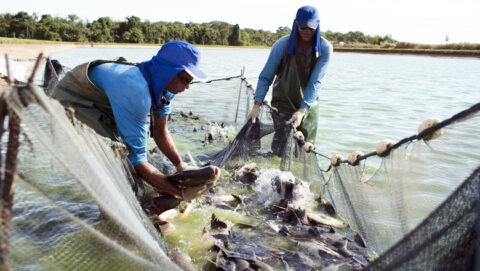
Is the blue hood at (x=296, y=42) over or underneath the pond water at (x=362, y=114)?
over

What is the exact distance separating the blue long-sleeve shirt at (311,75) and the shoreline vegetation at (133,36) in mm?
47961

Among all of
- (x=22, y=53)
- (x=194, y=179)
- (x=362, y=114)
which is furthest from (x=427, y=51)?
(x=194, y=179)

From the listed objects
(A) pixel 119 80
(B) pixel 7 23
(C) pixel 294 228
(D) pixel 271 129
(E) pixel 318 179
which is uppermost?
(B) pixel 7 23

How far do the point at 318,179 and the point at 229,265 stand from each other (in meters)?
1.76

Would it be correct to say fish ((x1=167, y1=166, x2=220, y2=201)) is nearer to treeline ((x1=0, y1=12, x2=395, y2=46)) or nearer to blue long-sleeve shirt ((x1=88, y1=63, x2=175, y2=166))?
blue long-sleeve shirt ((x1=88, y1=63, x2=175, y2=166))

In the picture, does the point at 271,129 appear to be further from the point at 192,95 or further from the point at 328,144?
the point at 192,95

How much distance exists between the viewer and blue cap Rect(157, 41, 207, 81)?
9.39ft

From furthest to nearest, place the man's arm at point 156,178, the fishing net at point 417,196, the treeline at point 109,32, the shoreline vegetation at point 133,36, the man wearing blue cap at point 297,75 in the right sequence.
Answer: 1. the treeline at point 109,32
2. the shoreline vegetation at point 133,36
3. the man wearing blue cap at point 297,75
4. the man's arm at point 156,178
5. the fishing net at point 417,196

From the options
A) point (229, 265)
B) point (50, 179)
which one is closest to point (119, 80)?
point (50, 179)

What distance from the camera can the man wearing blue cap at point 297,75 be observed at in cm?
470

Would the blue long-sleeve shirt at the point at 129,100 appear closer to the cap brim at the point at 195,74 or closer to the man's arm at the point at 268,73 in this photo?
the cap brim at the point at 195,74

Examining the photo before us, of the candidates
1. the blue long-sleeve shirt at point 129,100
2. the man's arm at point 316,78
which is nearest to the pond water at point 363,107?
the blue long-sleeve shirt at point 129,100

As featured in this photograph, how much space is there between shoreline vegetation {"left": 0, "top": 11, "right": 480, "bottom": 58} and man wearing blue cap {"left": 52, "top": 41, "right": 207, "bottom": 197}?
164ft

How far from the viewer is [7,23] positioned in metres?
66.6
